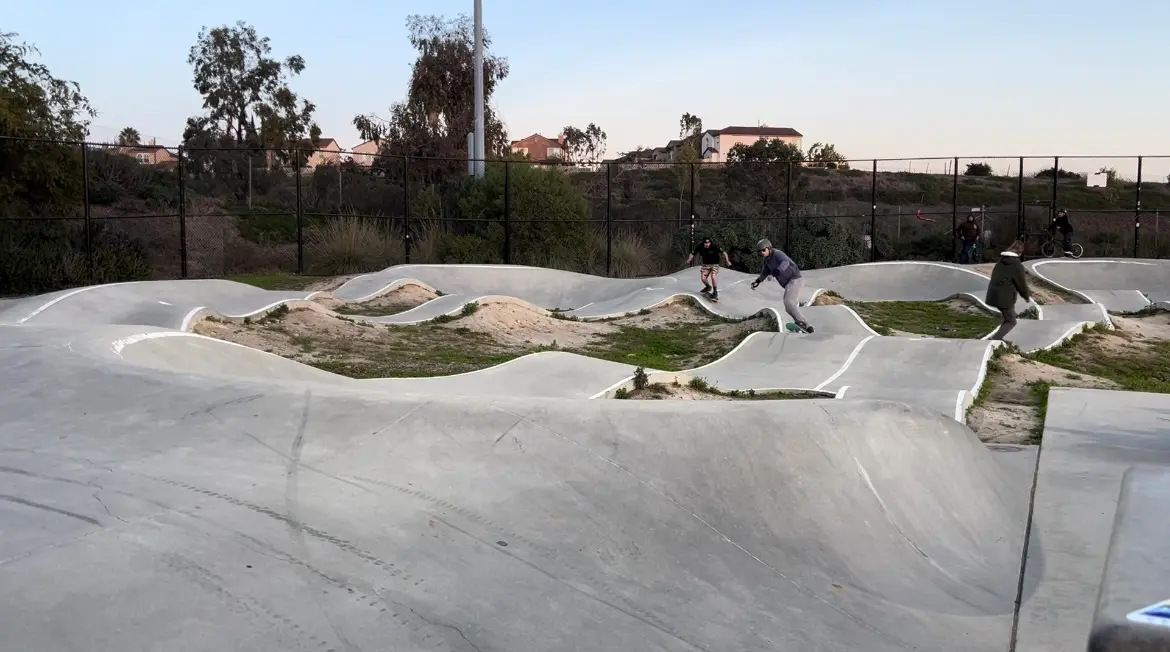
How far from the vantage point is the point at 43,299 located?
12.2 metres

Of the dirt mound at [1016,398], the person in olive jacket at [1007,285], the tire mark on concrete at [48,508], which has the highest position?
the person in olive jacket at [1007,285]

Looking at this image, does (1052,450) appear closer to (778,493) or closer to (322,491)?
(778,493)

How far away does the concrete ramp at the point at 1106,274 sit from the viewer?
21359 millimetres

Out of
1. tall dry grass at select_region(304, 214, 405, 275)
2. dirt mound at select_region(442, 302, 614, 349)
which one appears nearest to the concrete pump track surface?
dirt mound at select_region(442, 302, 614, 349)

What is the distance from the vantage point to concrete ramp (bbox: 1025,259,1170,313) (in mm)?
21359

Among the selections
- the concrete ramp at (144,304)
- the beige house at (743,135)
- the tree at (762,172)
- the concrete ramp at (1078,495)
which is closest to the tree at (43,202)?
the concrete ramp at (144,304)

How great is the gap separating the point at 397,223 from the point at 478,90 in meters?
4.02

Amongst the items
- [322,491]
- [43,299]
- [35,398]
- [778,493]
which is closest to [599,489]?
[778,493]

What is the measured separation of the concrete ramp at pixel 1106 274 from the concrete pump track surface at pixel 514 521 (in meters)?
16.3

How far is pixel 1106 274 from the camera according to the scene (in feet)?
72.5

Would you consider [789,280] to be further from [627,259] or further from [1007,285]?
[627,259]

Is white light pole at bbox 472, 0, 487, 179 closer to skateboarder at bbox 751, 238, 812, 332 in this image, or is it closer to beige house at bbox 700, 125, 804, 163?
skateboarder at bbox 751, 238, 812, 332

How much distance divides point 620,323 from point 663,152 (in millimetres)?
56261

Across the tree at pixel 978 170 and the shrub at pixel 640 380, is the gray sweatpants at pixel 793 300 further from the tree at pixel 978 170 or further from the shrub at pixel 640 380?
the tree at pixel 978 170
